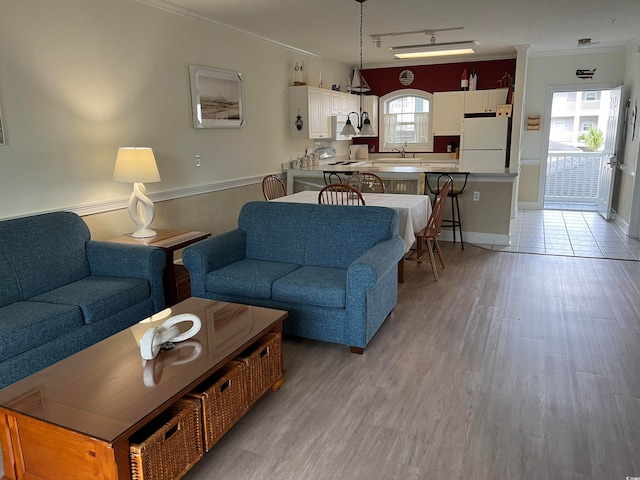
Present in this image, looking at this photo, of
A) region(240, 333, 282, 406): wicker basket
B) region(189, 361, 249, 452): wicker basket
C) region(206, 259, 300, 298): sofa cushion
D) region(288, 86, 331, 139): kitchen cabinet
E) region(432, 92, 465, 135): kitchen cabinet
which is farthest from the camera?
region(432, 92, 465, 135): kitchen cabinet

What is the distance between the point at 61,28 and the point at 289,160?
366 centimetres

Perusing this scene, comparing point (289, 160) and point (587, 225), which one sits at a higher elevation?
point (289, 160)

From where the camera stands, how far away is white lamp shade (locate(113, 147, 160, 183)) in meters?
3.64

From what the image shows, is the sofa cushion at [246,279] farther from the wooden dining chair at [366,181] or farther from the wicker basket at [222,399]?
the wooden dining chair at [366,181]

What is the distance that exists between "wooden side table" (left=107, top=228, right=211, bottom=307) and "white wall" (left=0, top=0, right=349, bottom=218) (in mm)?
498

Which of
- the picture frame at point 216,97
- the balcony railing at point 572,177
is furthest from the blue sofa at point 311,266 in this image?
the balcony railing at point 572,177

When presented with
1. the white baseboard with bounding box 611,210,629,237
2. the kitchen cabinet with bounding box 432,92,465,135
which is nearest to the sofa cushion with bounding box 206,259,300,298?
the white baseboard with bounding box 611,210,629,237

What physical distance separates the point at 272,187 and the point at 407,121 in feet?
12.3

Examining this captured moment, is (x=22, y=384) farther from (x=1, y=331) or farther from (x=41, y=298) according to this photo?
(x=41, y=298)

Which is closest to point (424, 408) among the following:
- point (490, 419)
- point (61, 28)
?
point (490, 419)

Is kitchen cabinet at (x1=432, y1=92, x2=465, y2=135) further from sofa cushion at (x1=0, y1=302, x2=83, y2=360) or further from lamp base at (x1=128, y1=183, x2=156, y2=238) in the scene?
sofa cushion at (x1=0, y1=302, x2=83, y2=360)

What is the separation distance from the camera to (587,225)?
22.9 ft

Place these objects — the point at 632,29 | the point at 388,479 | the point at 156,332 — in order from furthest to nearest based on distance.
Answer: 1. the point at 632,29
2. the point at 156,332
3. the point at 388,479

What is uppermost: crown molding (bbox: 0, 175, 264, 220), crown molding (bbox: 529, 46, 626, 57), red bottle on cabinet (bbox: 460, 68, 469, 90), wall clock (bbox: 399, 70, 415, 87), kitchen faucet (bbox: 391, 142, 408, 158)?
crown molding (bbox: 529, 46, 626, 57)
